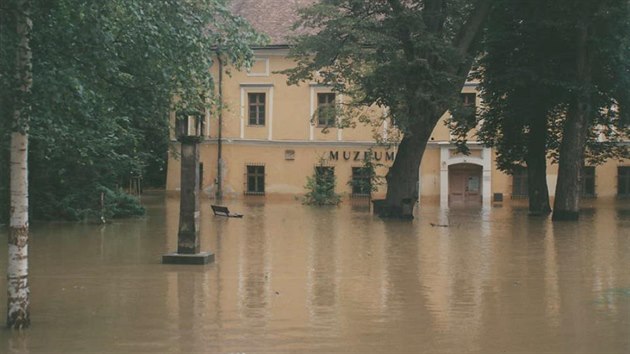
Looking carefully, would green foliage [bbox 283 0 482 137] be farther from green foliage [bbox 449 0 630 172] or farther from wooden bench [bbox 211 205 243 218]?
wooden bench [bbox 211 205 243 218]

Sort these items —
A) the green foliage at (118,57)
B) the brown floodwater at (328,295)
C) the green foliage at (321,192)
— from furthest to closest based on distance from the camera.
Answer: the green foliage at (321,192)
the green foliage at (118,57)
the brown floodwater at (328,295)

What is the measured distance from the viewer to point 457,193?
157 feet

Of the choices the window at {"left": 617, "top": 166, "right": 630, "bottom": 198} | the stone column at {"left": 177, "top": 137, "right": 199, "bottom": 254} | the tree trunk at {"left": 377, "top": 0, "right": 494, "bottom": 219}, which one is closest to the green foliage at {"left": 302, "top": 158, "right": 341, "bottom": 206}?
the tree trunk at {"left": 377, "top": 0, "right": 494, "bottom": 219}

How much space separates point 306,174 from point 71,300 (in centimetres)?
3762

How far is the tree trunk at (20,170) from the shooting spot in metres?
7.61

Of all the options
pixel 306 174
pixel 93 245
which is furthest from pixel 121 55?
pixel 306 174

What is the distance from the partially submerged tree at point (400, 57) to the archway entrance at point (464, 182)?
59.6ft

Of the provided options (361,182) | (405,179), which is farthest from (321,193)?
(405,179)

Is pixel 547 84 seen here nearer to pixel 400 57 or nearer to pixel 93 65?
pixel 400 57

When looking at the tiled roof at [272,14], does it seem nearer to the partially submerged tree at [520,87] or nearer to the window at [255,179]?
the window at [255,179]

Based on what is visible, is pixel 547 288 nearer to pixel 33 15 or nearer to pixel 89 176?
pixel 33 15

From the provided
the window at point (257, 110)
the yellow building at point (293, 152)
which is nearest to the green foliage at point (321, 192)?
the yellow building at point (293, 152)

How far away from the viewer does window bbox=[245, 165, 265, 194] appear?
48.0 m

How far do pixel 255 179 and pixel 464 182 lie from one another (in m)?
13.4
